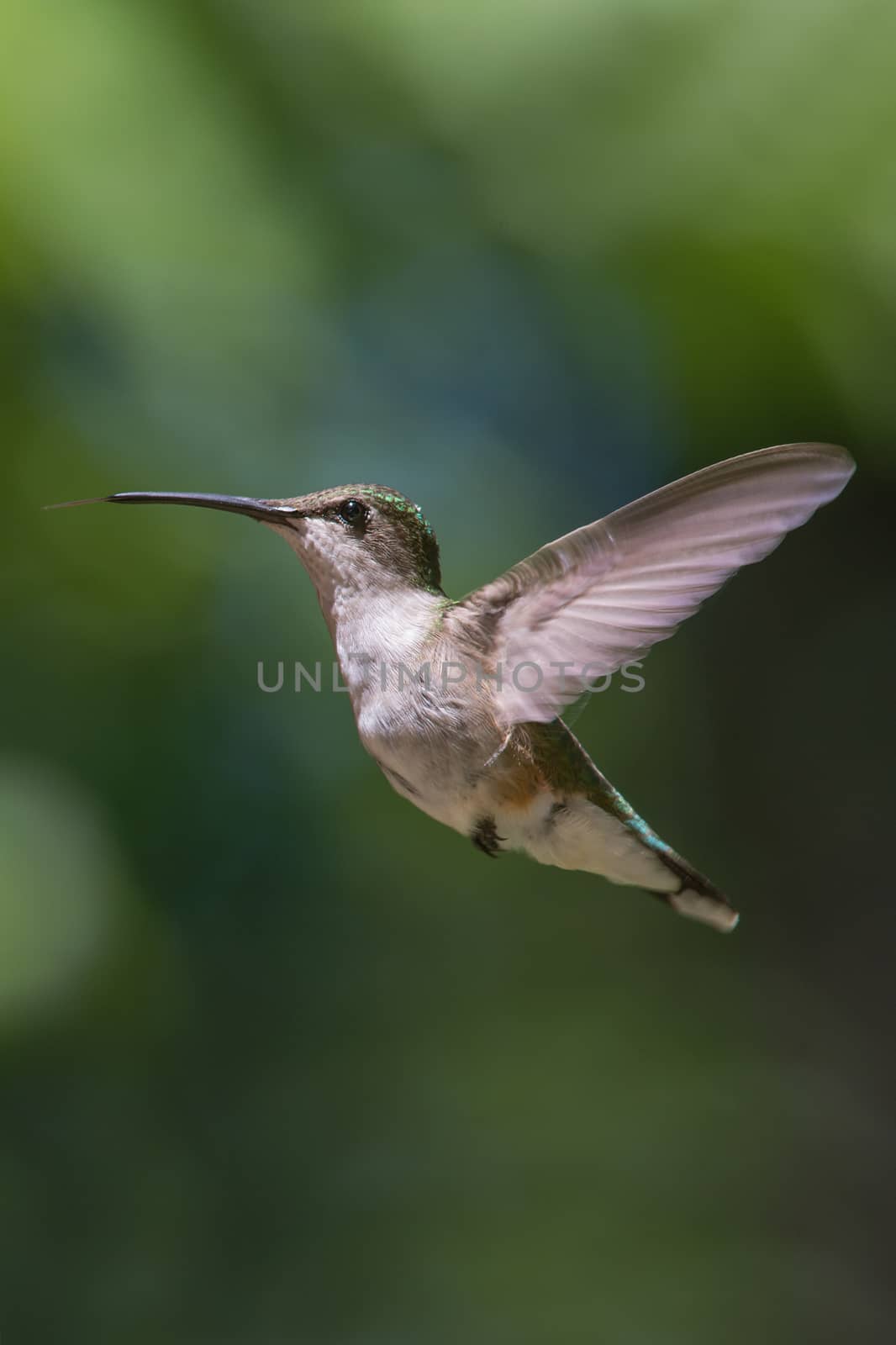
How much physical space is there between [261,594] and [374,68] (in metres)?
0.93

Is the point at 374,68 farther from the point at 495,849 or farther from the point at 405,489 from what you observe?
the point at 495,849

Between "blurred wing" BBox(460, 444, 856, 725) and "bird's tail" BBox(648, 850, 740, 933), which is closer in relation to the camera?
"blurred wing" BBox(460, 444, 856, 725)

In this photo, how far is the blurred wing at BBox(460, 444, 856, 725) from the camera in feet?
1.90

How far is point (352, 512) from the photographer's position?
2.60 feet

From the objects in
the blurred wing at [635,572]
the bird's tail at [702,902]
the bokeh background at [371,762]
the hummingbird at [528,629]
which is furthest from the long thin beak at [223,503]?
the bokeh background at [371,762]

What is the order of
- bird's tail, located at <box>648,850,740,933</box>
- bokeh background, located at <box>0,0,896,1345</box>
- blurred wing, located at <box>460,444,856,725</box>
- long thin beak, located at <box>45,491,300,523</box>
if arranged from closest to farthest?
blurred wing, located at <box>460,444,856,725</box> → long thin beak, located at <box>45,491,300,523</box> → bird's tail, located at <box>648,850,740,933</box> → bokeh background, located at <box>0,0,896,1345</box>

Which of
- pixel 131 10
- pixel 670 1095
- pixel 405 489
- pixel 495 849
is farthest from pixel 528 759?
pixel 670 1095

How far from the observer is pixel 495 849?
0.82 metres

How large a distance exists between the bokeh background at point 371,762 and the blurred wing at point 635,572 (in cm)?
114

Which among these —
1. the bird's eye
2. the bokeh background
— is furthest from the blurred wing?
the bokeh background

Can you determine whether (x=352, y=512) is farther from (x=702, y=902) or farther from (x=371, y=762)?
(x=371, y=762)

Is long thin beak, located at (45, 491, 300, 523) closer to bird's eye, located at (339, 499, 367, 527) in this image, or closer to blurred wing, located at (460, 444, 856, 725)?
bird's eye, located at (339, 499, 367, 527)

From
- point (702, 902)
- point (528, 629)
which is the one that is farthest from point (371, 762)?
point (528, 629)

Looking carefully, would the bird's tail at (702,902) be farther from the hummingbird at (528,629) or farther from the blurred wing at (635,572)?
the blurred wing at (635,572)
